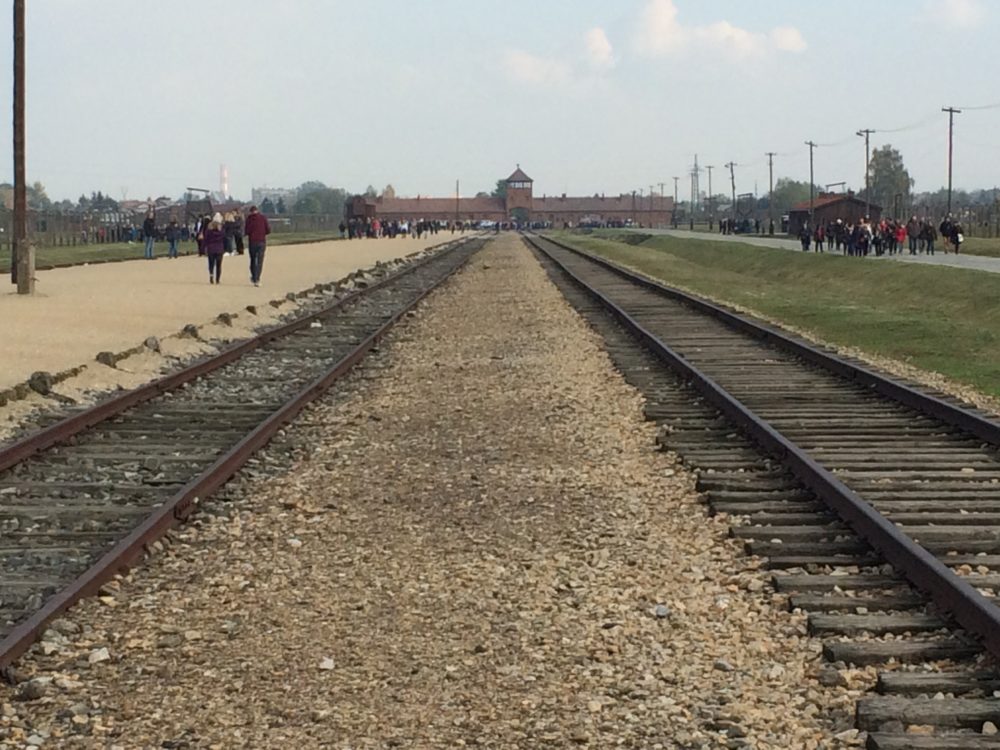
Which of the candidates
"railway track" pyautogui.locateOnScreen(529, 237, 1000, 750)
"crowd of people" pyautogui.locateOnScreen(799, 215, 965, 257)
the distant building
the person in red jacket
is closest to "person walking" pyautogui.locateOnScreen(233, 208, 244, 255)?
the person in red jacket

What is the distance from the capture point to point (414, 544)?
7.28 metres

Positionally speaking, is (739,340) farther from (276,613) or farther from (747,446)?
(276,613)

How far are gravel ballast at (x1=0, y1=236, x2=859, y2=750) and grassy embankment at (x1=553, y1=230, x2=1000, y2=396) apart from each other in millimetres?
7677

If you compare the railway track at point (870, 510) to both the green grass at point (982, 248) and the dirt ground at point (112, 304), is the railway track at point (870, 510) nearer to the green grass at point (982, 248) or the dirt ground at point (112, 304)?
the dirt ground at point (112, 304)

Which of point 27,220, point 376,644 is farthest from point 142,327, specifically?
A: point 376,644

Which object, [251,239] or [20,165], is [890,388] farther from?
[251,239]

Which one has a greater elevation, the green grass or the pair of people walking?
the green grass

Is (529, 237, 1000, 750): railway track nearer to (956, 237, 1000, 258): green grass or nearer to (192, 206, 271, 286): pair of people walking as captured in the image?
(192, 206, 271, 286): pair of people walking

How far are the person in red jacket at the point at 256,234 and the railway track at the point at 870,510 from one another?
14.8 m

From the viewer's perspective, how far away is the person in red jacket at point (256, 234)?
2911 centimetres

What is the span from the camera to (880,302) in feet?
103

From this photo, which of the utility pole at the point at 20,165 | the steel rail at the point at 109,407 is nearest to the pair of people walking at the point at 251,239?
the utility pole at the point at 20,165

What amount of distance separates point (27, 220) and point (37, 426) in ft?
55.2

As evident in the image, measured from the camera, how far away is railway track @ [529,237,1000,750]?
492 cm
